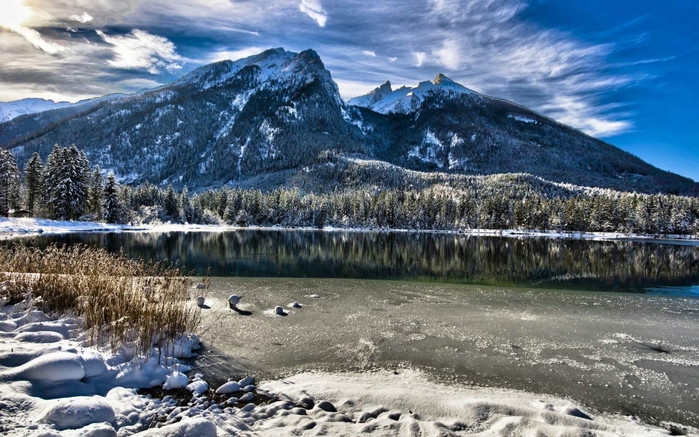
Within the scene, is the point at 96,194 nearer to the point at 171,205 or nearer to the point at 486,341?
the point at 171,205

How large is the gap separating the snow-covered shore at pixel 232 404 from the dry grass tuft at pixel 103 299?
689mm

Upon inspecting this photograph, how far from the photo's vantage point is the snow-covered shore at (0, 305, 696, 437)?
5988mm

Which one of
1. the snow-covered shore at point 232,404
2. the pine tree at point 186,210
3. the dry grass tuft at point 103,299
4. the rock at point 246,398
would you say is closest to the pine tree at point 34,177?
the pine tree at point 186,210

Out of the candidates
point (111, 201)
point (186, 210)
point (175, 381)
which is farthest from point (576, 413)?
point (186, 210)

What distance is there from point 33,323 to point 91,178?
86412mm

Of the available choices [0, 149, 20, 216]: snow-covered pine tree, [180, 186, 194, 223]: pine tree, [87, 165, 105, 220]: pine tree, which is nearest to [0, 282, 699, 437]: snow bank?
[0, 149, 20, 216]: snow-covered pine tree

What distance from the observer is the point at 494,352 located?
12.1 metres

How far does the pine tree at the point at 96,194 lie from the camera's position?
261 feet

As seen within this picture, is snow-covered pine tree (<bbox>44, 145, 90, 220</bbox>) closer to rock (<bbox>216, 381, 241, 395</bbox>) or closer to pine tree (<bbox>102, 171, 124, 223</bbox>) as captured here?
pine tree (<bbox>102, 171, 124, 223</bbox>)

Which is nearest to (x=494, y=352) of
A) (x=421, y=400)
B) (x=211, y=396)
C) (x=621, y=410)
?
(x=621, y=410)

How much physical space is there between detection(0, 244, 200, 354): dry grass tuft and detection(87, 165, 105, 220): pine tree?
7862cm

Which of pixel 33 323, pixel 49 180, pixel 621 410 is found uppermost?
pixel 49 180

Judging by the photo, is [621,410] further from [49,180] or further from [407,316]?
[49,180]

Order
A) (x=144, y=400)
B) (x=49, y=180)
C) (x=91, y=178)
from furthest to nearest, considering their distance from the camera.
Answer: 1. (x=91, y=178)
2. (x=49, y=180)
3. (x=144, y=400)
